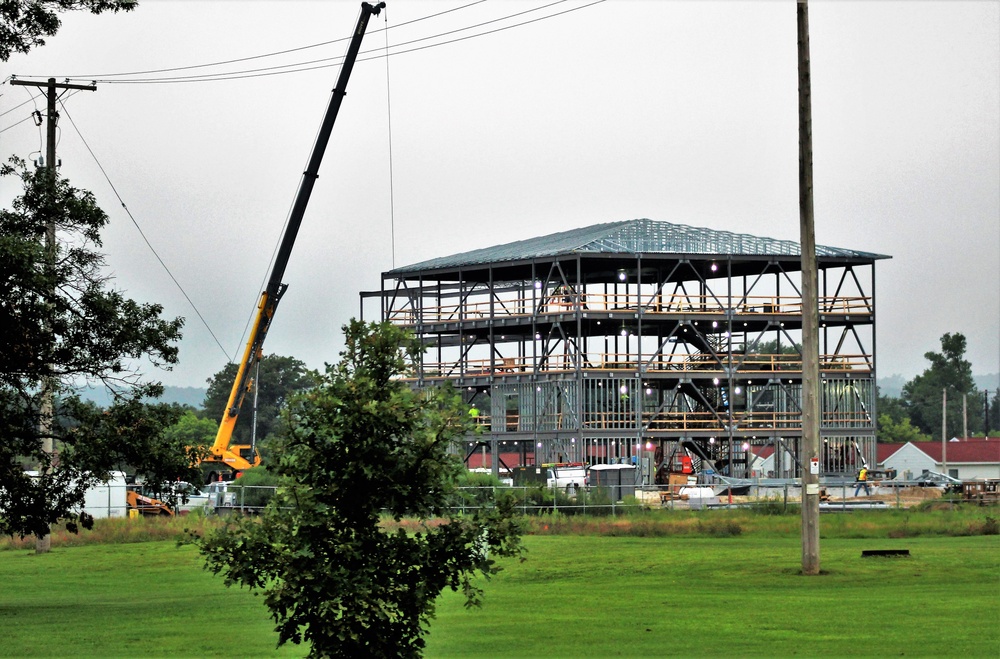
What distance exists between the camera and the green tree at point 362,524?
13773 mm

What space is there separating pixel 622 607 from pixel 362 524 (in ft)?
40.8

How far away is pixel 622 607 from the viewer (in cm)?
2566

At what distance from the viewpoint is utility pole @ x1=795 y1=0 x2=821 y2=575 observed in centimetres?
3058

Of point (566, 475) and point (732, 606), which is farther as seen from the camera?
point (566, 475)

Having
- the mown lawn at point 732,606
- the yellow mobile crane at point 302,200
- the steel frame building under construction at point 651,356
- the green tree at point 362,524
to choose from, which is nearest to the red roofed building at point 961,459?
the steel frame building under construction at point 651,356

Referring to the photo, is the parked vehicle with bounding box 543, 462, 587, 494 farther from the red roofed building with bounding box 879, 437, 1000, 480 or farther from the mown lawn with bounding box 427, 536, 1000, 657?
the red roofed building with bounding box 879, 437, 1000, 480

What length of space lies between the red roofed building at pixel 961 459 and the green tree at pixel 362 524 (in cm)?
10999

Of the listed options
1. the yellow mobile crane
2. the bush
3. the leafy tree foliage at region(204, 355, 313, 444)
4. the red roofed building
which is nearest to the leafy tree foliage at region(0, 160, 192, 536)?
the bush

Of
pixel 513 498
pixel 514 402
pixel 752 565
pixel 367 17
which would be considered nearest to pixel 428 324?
pixel 514 402

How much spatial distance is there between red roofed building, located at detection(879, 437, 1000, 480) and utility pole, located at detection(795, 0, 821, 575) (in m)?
91.9

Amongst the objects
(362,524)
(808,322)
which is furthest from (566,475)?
(362,524)

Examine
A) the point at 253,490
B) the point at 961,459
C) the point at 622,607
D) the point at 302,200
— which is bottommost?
the point at 622,607

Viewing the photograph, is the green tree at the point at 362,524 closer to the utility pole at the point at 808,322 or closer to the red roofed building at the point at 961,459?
the utility pole at the point at 808,322

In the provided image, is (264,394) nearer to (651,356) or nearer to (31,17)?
(651,356)
